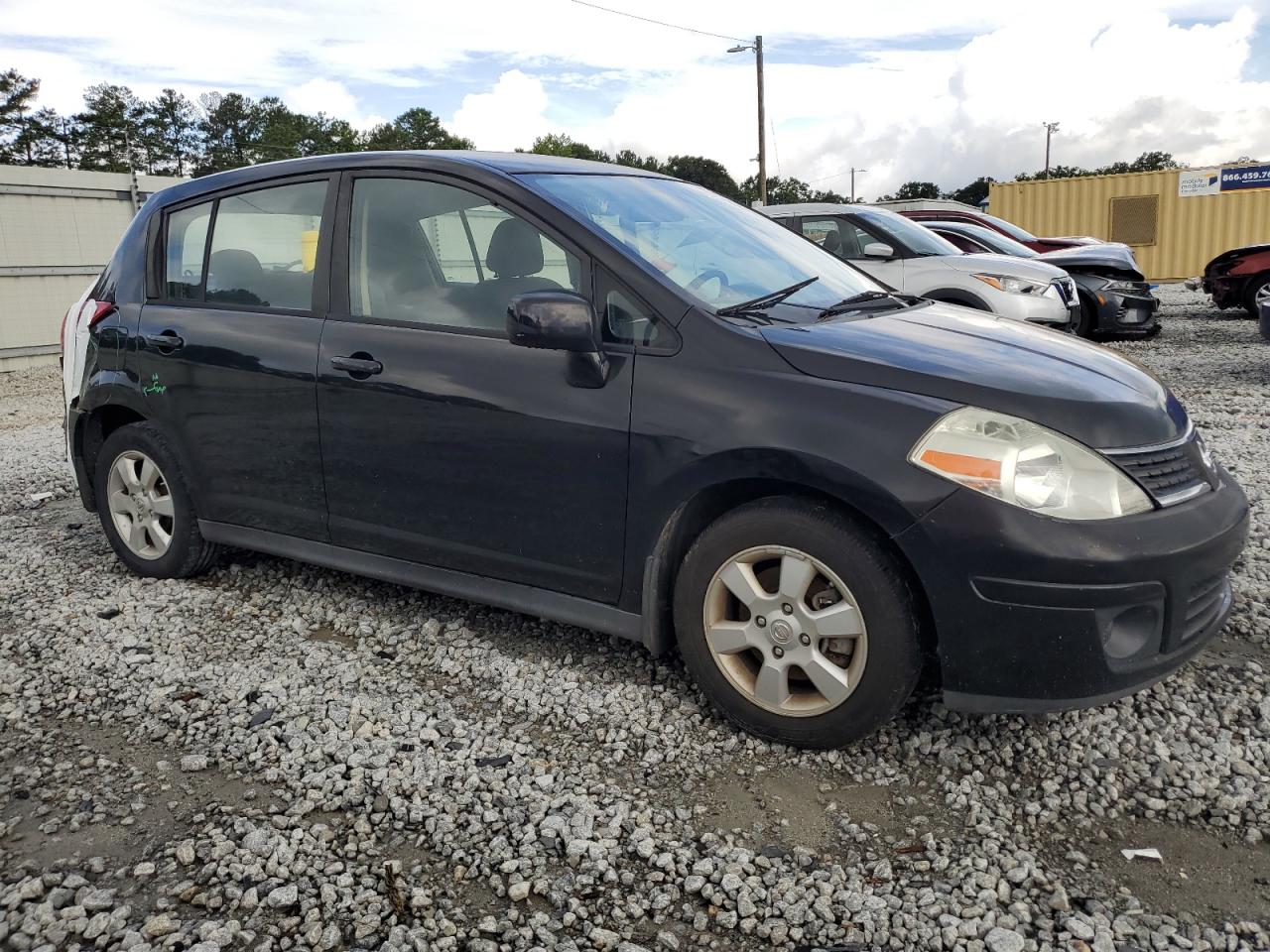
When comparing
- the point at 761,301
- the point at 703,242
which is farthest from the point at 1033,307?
the point at 761,301

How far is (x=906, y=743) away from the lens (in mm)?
3070

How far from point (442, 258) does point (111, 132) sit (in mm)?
78821

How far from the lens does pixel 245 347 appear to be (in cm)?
397

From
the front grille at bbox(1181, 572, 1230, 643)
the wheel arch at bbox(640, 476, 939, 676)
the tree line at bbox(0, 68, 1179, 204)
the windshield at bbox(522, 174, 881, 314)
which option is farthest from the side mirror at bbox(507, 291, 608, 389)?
the tree line at bbox(0, 68, 1179, 204)

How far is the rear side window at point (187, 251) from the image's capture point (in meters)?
4.29

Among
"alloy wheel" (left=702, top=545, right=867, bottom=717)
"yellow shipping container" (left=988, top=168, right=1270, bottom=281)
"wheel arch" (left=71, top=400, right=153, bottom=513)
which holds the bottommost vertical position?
"alloy wheel" (left=702, top=545, right=867, bottom=717)

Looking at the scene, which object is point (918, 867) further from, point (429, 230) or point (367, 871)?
point (429, 230)

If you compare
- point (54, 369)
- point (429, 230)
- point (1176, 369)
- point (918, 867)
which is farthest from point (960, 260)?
point (54, 369)

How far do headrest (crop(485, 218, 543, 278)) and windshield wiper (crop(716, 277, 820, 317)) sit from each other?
2.10 feet

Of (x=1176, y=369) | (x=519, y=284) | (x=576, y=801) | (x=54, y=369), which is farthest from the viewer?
(x=54, y=369)

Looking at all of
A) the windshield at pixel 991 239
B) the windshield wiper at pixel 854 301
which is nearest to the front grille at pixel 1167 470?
the windshield wiper at pixel 854 301

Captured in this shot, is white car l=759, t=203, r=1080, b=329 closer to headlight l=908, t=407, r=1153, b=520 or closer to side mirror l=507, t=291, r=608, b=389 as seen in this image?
side mirror l=507, t=291, r=608, b=389

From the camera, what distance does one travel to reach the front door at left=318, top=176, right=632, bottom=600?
10.5 feet

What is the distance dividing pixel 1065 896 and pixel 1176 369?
9507mm
